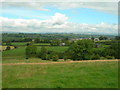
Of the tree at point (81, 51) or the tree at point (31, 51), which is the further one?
the tree at point (31, 51)

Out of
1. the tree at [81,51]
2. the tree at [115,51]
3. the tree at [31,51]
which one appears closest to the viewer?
the tree at [115,51]

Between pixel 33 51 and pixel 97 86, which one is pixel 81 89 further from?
pixel 33 51

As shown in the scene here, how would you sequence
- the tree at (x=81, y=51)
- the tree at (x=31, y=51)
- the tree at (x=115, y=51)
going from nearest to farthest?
the tree at (x=115, y=51), the tree at (x=81, y=51), the tree at (x=31, y=51)

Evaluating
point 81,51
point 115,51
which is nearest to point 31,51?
point 81,51

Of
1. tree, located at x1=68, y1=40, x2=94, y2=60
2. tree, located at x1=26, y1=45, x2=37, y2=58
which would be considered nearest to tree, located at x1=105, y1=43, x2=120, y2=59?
tree, located at x1=68, y1=40, x2=94, y2=60

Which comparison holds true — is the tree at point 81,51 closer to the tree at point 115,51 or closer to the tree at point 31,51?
the tree at point 115,51

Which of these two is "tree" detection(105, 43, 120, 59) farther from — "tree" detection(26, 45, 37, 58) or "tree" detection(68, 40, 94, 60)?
"tree" detection(26, 45, 37, 58)

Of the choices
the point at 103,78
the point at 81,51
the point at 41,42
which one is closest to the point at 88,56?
the point at 81,51

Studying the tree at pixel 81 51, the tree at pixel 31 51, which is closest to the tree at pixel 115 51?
the tree at pixel 81 51

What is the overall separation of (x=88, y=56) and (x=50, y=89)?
17.4m

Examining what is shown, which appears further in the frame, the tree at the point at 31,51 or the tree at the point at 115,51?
the tree at the point at 31,51

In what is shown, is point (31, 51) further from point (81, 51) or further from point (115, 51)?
point (115, 51)

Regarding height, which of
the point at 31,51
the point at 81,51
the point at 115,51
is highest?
the point at 115,51

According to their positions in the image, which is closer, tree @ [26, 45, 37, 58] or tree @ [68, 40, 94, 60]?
tree @ [68, 40, 94, 60]
